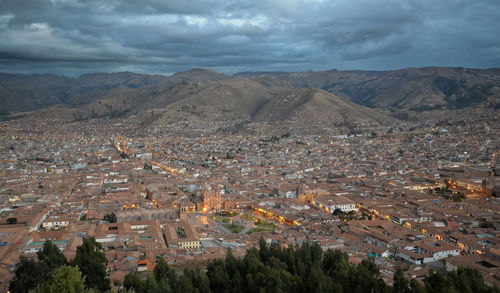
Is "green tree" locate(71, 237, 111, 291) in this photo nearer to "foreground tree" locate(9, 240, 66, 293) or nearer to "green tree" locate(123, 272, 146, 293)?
"foreground tree" locate(9, 240, 66, 293)

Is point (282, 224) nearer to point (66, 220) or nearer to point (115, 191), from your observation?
point (66, 220)

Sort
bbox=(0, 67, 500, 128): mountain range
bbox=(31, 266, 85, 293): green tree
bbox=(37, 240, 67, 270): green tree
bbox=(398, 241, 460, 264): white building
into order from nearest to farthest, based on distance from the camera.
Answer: bbox=(31, 266, 85, 293): green tree → bbox=(37, 240, 67, 270): green tree → bbox=(398, 241, 460, 264): white building → bbox=(0, 67, 500, 128): mountain range

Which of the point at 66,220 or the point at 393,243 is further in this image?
the point at 66,220

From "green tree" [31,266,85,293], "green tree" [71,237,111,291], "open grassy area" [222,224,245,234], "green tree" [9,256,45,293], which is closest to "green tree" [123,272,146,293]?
"green tree" [71,237,111,291]

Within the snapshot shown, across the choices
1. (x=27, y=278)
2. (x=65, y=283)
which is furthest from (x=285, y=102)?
(x=65, y=283)

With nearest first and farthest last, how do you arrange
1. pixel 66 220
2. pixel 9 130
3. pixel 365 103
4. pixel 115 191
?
pixel 66 220
pixel 115 191
pixel 9 130
pixel 365 103

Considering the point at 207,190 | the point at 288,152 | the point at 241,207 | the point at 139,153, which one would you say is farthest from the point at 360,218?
the point at 139,153

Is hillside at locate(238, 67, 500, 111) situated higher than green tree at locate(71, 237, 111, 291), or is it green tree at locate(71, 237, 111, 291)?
hillside at locate(238, 67, 500, 111)
